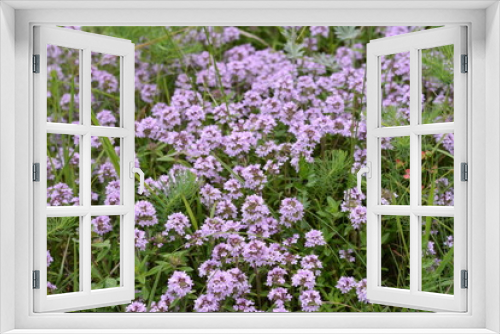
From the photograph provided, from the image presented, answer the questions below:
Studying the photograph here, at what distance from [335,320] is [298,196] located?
1343 millimetres

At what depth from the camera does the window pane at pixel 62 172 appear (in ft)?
9.44

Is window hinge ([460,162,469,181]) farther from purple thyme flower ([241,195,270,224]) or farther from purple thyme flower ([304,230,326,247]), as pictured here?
purple thyme flower ([241,195,270,224])

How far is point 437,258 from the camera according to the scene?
305 cm

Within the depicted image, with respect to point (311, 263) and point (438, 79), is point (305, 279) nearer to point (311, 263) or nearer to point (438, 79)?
point (311, 263)

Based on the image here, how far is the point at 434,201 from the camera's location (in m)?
2.92

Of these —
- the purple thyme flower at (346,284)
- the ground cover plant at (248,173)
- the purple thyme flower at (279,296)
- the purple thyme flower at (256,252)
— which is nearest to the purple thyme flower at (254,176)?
the ground cover plant at (248,173)

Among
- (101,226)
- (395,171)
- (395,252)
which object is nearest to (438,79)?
(395,171)
